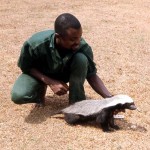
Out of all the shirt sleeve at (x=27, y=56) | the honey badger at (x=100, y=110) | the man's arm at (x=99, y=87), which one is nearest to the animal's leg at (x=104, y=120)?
the honey badger at (x=100, y=110)

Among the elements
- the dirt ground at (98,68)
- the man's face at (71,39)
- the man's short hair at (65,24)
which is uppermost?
the man's short hair at (65,24)

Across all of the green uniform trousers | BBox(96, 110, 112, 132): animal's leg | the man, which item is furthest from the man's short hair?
BBox(96, 110, 112, 132): animal's leg

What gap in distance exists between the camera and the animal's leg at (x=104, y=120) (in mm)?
3525

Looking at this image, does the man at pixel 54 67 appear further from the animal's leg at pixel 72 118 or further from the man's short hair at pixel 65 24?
the animal's leg at pixel 72 118

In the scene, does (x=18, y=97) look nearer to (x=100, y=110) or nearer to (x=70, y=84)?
(x=70, y=84)

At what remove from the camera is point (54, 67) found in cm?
382

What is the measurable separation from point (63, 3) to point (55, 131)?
581cm

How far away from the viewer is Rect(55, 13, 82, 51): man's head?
11.6 ft

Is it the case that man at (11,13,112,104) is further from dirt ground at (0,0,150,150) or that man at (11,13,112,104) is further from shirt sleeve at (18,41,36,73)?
dirt ground at (0,0,150,150)

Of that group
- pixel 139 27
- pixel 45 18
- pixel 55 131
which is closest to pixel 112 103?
pixel 55 131

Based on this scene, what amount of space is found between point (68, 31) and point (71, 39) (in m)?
0.08

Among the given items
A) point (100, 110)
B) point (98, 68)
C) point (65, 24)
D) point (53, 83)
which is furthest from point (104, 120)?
point (98, 68)

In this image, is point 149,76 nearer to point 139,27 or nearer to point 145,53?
point 145,53

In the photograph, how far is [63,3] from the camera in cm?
903
